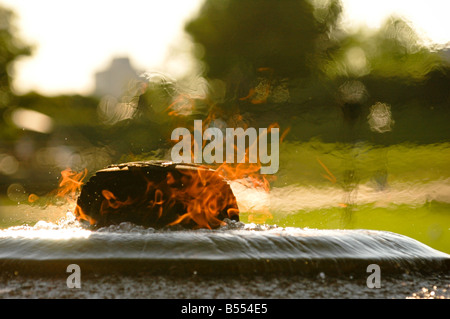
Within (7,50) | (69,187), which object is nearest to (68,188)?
(69,187)

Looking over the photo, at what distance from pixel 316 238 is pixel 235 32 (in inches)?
513

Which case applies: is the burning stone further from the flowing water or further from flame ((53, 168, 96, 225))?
flame ((53, 168, 96, 225))

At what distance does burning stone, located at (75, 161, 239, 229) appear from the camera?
4.77 metres

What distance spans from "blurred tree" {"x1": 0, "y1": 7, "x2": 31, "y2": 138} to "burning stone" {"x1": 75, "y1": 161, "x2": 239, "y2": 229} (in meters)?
13.2

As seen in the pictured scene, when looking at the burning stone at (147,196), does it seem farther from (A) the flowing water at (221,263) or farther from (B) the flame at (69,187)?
(B) the flame at (69,187)

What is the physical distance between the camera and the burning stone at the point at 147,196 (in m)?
4.77

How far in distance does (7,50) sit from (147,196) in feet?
49.6

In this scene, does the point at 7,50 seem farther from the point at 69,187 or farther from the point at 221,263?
the point at 221,263

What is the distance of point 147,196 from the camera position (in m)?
4.77

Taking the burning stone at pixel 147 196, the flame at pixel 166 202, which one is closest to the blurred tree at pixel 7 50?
the burning stone at pixel 147 196

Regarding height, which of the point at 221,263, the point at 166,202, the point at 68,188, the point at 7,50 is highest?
the point at 7,50

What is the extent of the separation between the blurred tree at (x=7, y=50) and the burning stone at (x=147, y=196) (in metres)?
13.2
